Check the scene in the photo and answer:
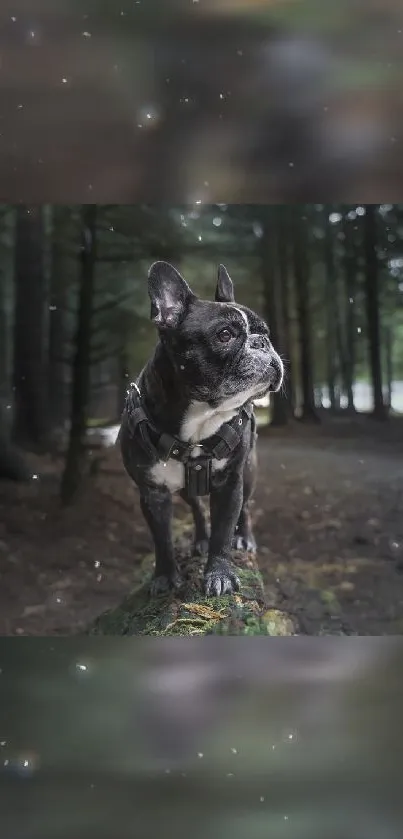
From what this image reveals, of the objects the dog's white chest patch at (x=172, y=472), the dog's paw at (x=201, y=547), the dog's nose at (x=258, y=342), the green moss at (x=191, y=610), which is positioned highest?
the dog's nose at (x=258, y=342)

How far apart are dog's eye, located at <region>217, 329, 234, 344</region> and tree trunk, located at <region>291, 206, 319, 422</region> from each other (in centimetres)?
23

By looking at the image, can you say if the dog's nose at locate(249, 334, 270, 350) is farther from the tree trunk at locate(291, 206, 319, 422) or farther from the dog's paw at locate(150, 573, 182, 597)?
the dog's paw at locate(150, 573, 182, 597)

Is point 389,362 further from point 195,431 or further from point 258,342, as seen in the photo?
point 195,431

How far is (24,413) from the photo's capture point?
1683 millimetres

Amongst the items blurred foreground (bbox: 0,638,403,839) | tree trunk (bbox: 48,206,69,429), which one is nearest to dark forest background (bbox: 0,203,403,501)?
tree trunk (bbox: 48,206,69,429)

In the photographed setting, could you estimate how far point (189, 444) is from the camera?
1.58m

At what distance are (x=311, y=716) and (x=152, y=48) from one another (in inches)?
60.4

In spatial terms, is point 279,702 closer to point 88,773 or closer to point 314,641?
point 314,641

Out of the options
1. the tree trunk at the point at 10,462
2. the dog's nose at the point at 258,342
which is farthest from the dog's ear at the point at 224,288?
the tree trunk at the point at 10,462

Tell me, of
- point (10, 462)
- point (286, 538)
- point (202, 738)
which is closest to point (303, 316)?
point (286, 538)

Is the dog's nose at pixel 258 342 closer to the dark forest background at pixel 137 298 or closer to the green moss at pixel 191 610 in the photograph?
the dark forest background at pixel 137 298

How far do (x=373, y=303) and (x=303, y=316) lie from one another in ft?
0.56

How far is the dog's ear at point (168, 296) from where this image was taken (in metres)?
1.54

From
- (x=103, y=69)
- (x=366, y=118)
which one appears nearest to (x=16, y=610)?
(x=103, y=69)
